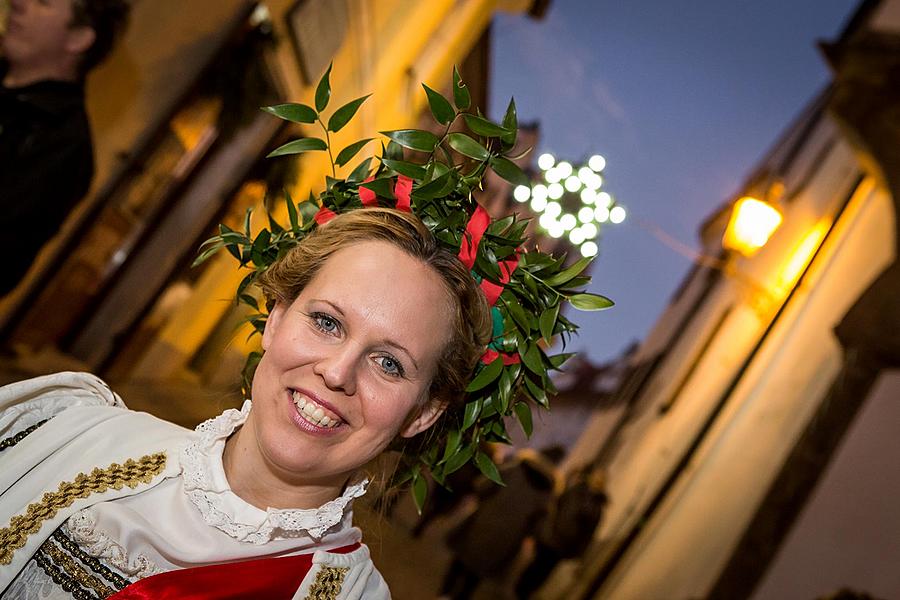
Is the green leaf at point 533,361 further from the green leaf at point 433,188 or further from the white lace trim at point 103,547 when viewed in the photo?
the white lace trim at point 103,547

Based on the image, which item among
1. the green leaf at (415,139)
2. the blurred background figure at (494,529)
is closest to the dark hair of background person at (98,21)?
the green leaf at (415,139)

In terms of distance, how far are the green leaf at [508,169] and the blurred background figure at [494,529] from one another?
556cm

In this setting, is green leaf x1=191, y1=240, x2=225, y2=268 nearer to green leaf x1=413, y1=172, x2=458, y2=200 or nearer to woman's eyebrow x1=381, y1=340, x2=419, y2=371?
green leaf x1=413, y1=172, x2=458, y2=200

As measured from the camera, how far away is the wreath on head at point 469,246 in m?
2.06

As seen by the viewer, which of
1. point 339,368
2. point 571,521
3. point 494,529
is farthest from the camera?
point 571,521

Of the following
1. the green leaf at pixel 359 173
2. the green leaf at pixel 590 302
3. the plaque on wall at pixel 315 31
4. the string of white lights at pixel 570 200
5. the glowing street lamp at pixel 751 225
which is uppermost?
the glowing street lamp at pixel 751 225

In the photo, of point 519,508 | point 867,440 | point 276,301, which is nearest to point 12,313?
point 519,508

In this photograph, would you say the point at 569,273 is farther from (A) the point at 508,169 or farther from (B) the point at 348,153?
(B) the point at 348,153

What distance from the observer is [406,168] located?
2115 millimetres

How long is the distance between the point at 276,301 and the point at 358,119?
34.5 feet

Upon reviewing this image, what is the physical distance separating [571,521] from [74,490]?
6603mm

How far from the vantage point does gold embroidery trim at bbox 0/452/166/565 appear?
1717mm

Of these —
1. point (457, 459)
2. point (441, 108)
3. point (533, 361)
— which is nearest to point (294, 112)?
point (441, 108)

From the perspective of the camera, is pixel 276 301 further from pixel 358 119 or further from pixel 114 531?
pixel 358 119
